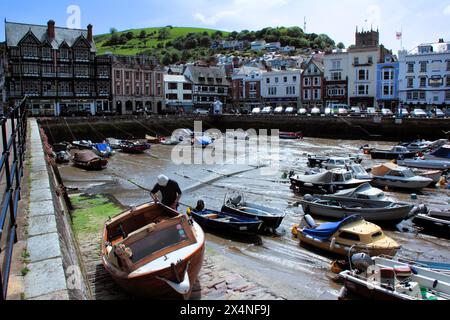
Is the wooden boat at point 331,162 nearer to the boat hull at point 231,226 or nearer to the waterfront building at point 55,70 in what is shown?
the boat hull at point 231,226

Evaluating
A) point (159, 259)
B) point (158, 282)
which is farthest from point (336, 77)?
point (158, 282)

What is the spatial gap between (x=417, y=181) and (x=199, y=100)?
68.2 m

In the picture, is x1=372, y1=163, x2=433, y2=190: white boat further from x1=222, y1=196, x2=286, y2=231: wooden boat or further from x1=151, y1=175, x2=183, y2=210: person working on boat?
x1=151, y1=175, x2=183, y2=210: person working on boat

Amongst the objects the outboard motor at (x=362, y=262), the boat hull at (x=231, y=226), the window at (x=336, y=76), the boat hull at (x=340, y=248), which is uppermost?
the window at (x=336, y=76)

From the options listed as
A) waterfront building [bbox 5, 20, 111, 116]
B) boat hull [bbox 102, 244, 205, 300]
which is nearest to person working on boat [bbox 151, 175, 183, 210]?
boat hull [bbox 102, 244, 205, 300]

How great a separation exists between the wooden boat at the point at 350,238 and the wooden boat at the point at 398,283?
2572 mm

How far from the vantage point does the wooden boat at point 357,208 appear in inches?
740

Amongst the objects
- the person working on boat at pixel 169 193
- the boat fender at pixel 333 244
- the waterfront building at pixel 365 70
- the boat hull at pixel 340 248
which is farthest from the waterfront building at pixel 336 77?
the person working on boat at pixel 169 193

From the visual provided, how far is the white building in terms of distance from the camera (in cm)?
6197

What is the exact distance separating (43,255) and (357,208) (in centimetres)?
1582

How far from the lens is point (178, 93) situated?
87.2 m

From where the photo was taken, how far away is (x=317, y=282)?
12.9 m

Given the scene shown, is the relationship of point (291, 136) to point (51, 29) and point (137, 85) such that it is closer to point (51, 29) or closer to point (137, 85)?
point (137, 85)
